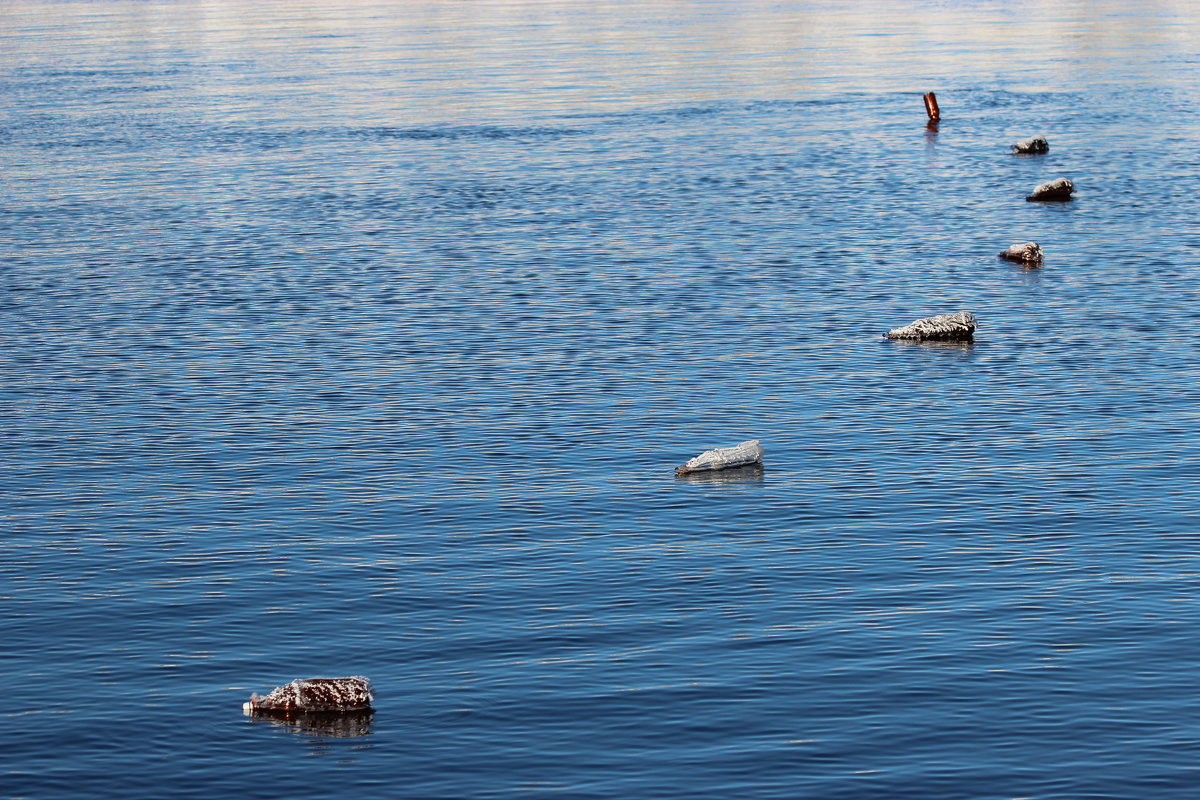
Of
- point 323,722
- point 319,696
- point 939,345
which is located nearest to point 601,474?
point 319,696

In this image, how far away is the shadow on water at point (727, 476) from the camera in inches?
1453

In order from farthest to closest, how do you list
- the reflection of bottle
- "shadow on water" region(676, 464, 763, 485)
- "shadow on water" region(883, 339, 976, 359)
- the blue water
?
1. "shadow on water" region(883, 339, 976, 359)
2. "shadow on water" region(676, 464, 763, 485)
3. the reflection of bottle
4. the blue water

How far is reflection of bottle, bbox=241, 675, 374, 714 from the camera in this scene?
25.4 meters

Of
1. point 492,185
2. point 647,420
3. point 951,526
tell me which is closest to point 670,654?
point 951,526

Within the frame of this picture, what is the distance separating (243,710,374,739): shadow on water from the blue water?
0.08 m

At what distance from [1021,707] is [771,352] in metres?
23.9

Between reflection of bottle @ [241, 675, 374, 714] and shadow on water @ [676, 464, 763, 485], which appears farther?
shadow on water @ [676, 464, 763, 485]

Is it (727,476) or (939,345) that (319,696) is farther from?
(939,345)

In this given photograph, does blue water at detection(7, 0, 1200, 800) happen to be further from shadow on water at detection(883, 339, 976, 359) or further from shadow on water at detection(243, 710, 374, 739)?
shadow on water at detection(883, 339, 976, 359)

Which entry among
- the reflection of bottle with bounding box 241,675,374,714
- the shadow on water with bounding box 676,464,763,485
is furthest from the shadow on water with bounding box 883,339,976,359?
the reflection of bottle with bounding box 241,675,374,714

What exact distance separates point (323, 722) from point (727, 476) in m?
13.6

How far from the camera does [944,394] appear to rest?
145 ft

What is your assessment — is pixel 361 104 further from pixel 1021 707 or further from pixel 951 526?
pixel 1021 707

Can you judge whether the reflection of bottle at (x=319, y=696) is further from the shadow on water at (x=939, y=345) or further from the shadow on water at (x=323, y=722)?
the shadow on water at (x=939, y=345)
